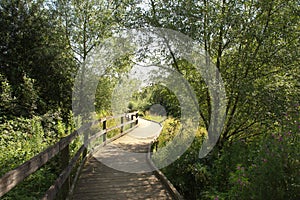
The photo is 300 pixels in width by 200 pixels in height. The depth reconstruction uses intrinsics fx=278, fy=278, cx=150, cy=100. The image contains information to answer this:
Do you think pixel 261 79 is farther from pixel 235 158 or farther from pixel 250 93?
pixel 235 158

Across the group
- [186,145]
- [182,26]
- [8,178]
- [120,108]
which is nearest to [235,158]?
[186,145]

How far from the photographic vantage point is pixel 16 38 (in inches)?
404

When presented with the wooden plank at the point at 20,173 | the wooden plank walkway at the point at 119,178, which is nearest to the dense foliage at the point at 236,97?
the wooden plank walkway at the point at 119,178

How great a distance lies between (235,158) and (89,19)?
33.0 ft

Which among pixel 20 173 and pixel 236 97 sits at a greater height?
pixel 236 97

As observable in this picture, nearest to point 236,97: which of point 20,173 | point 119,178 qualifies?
point 119,178

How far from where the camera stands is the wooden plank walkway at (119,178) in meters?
4.61

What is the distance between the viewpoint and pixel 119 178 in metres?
5.51

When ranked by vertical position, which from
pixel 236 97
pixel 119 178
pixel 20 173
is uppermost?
pixel 236 97

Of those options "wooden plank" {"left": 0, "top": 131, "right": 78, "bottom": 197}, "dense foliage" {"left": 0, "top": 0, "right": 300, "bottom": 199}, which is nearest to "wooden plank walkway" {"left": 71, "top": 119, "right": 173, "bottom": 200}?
"dense foliage" {"left": 0, "top": 0, "right": 300, "bottom": 199}

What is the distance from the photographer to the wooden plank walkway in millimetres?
4613

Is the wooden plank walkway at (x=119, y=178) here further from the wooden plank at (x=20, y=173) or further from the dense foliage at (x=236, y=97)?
the wooden plank at (x=20, y=173)

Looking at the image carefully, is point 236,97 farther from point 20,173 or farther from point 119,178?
point 20,173

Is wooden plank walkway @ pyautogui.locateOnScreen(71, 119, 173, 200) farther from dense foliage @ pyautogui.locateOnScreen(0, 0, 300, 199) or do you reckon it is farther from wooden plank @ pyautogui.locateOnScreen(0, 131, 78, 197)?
wooden plank @ pyautogui.locateOnScreen(0, 131, 78, 197)
